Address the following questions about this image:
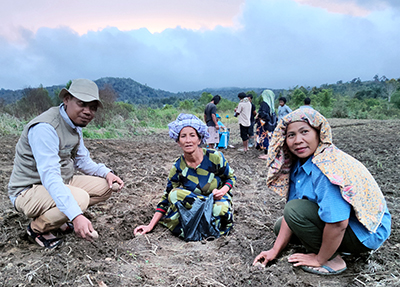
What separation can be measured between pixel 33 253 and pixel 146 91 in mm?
80451

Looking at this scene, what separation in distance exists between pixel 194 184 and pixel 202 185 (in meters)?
0.07

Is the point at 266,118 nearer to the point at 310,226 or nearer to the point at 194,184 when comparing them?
the point at 194,184

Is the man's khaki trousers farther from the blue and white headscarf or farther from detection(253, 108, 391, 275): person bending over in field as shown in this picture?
detection(253, 108, 391, 275): person bending over in field

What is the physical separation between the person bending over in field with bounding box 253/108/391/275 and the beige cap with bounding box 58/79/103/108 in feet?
4.58

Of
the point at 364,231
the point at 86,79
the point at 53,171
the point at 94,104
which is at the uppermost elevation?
the point at 86,79

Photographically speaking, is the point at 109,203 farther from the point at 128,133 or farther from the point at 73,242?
the point at 128,133

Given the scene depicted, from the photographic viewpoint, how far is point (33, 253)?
231cm

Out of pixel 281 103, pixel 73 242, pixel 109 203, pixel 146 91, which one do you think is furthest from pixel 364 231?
pixel 146 91

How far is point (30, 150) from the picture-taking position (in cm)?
230

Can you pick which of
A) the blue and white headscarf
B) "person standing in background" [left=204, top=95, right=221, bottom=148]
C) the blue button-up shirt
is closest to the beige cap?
the blue and white headscarf

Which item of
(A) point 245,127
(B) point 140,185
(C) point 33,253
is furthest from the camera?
(A) point 245,127

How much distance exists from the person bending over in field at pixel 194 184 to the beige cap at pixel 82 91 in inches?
26.2

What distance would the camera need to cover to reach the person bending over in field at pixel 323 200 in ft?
5.65

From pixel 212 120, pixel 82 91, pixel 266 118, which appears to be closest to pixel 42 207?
pixel 82 91
